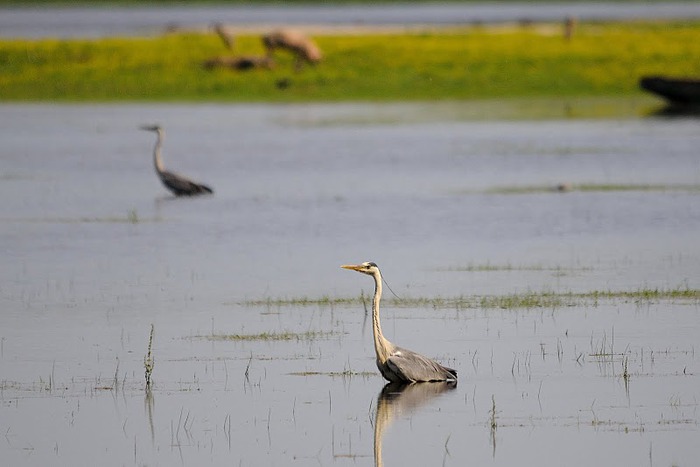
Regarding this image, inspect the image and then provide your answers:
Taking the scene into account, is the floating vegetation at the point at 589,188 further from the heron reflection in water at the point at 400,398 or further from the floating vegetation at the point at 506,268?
the heron reflection in water at the point at 400,398

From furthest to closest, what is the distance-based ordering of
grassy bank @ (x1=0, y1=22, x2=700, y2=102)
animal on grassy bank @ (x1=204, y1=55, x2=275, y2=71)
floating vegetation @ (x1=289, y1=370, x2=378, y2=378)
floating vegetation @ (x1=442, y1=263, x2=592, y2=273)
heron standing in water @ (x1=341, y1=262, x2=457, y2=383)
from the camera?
animal on grassy bank @ (x1=204, y1=55, x2=275, y2=71) → grassy bank @ (x1=0, y1=22, x2=700, y2=102) → floating vegetation @ (x1=442, y1=263, x2=592, y2=273) → floating vegetation @ (x1=289, y1=370, x2=378, y2=378) → heron standing in water @ (x1=341, y1=262, x2=457, y2=383)

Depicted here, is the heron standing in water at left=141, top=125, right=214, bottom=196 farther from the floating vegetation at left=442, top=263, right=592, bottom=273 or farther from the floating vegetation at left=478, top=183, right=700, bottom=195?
the floating vegetation at left=442, top=263, right=592, bottom=273

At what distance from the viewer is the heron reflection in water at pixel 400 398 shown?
424 inches

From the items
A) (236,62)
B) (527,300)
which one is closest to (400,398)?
(527,300)

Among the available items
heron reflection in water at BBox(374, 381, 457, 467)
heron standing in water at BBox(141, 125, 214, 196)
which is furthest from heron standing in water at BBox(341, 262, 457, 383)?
heron standing in water at BBox(141, 125, 214, 196)

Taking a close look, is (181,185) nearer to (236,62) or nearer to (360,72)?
(360,72)

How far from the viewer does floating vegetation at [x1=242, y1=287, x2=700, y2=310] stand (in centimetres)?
1483

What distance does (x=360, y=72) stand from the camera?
139ft

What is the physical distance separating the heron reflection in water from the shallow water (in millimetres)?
27

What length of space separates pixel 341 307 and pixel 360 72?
27.7 meters

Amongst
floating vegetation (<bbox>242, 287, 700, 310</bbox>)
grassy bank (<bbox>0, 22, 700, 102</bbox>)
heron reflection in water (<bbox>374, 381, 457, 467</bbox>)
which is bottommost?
heron reflection in water (<bbox>374, 381, 457, 467</bbox>)

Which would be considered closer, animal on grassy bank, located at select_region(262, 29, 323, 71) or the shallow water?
the shallow water

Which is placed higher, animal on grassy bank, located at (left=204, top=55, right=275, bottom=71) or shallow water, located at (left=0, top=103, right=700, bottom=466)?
animal on grassy bank, located at (left=204, top=55, right=275, bottom=71)

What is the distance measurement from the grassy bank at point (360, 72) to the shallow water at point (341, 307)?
932 centimetres
